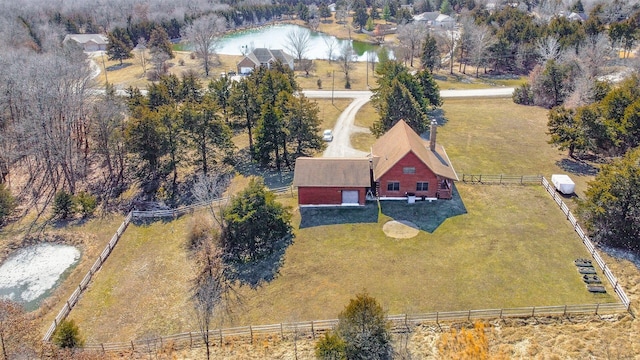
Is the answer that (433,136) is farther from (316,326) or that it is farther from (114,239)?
(114,239)

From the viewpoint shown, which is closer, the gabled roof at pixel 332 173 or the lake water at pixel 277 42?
the gabled roof at pixel 332 173

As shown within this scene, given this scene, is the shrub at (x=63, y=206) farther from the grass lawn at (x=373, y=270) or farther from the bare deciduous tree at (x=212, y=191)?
the bare deciduous tree at (x=212, y=191)

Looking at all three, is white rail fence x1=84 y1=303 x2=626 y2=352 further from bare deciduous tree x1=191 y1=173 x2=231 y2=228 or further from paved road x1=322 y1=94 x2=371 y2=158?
paved road x1=322 y1=94 x2=371 y2=158

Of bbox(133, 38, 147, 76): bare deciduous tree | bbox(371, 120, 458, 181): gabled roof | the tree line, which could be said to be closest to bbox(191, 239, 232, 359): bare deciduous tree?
the tree line

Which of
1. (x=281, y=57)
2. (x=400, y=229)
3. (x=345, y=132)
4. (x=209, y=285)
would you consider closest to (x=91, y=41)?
(x=281, y=57)

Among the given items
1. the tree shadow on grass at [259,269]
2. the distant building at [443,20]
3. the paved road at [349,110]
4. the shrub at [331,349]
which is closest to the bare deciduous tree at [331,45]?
the paved road at [349,110]

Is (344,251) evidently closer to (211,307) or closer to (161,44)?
(211,307)
